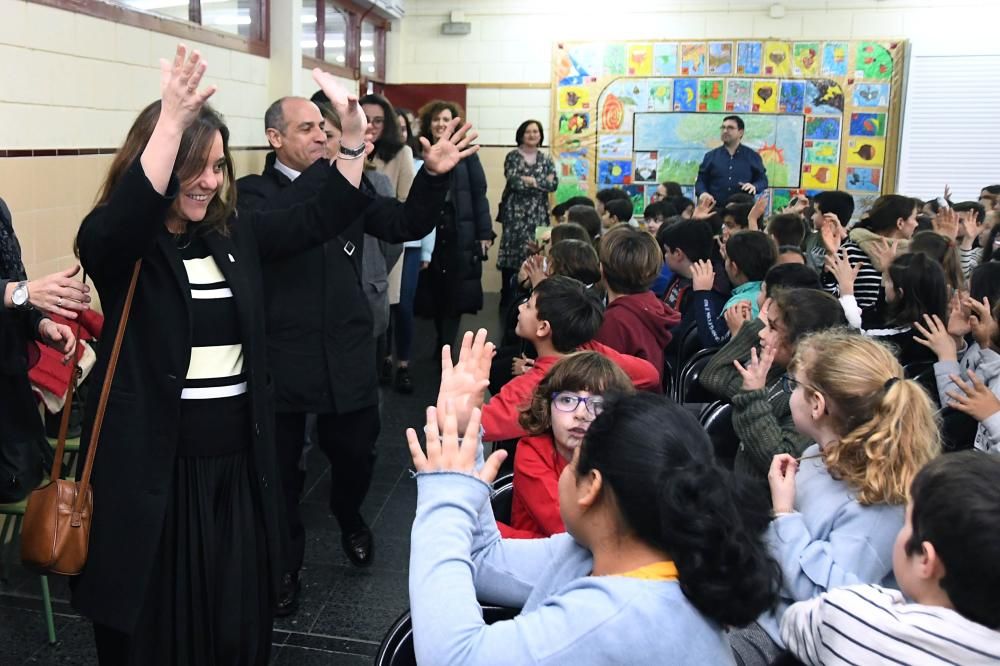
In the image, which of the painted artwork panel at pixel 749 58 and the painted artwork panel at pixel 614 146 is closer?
the painted artwork panel at pixel 749 58

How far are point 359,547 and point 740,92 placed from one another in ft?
21.8

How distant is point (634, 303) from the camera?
10.7 ft

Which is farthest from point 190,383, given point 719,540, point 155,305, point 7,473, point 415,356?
point 415,356

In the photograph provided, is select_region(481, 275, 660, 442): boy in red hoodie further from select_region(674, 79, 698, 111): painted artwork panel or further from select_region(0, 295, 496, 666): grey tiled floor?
select_region(674, 79, 698, 111): painted artwork panel

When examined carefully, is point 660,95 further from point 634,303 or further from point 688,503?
point 688,503

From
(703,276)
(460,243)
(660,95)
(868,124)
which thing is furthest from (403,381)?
(868,124)

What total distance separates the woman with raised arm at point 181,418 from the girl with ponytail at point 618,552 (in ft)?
2.32

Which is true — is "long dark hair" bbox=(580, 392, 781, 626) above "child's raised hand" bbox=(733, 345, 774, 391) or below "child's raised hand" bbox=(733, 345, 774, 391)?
Result: above

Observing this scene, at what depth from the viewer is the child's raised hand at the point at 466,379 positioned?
1.31 m

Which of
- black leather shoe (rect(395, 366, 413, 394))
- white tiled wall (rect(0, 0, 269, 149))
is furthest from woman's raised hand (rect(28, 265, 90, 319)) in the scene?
black leather shoe (rect(395, 366, 413, 394))

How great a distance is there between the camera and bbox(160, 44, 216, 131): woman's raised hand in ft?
5.00

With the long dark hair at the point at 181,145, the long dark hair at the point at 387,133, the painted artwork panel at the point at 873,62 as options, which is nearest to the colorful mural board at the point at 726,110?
the painted artwork panel at the point at 873,62

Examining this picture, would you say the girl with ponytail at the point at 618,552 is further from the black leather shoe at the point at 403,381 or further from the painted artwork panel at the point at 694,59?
the painted artwork panel at the point at 694,59

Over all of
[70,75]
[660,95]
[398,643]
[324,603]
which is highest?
[660,95]
